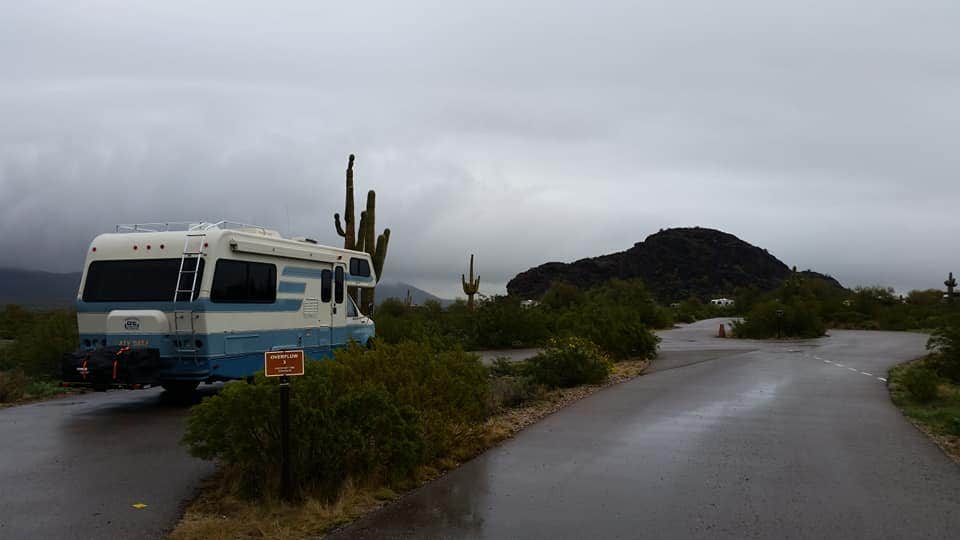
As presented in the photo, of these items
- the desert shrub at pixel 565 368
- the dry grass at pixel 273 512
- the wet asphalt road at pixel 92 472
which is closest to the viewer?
the dry grass at pixel 273 512

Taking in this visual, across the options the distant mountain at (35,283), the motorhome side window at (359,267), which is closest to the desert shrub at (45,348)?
the motorhome side window at (359,267)

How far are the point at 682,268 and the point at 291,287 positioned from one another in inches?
4213

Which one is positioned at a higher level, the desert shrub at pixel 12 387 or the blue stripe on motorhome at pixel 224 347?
the blue stripe on motorhome at pixel 224 347

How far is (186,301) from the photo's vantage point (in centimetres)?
1306

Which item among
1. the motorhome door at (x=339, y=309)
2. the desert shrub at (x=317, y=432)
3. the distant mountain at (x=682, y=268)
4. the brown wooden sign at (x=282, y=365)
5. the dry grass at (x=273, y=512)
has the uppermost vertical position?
the distant mountain at (x=682, y=268)

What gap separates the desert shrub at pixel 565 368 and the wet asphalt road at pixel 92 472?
264 inches

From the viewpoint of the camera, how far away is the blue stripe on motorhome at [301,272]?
14758 millimetres

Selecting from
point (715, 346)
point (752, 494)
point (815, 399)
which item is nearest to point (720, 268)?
point (715, 346)

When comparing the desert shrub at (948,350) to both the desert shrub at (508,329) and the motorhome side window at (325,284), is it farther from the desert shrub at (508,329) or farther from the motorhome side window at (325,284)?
the desert shrub at (508,329)

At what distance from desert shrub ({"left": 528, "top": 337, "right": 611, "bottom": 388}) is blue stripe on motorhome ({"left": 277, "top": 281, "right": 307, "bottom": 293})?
4.77 meters

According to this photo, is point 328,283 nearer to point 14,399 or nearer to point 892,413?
point 14,399

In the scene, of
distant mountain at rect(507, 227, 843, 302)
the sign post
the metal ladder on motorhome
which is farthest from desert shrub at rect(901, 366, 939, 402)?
distant mountain at rect(507, 227, 843, 302)

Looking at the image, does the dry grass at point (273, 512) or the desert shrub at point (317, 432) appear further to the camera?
the desert shrub at point (317, 432)

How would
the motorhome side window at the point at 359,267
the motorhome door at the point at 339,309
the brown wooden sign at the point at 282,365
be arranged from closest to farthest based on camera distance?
1. the brown wooden sign at the point at 282,365
2. the motorhome door at the point at 339,309
3. the motorhome side window at the point at 359,267
